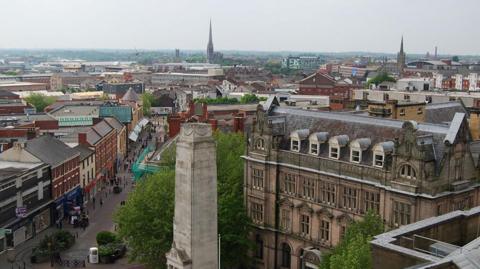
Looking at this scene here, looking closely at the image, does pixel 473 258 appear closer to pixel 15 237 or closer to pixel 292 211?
pixel 292 211

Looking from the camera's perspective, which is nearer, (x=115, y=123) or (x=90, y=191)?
(x=90, y=191)

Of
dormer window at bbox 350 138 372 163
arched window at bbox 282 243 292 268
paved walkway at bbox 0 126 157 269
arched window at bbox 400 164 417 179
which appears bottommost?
paved walkway at bbox 0 126 157 269

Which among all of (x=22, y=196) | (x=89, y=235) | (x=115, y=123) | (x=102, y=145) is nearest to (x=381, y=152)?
(x=89, y=235)

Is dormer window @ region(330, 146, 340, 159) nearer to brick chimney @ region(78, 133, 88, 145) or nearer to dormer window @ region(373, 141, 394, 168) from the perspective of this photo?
dormer window @ region(373, 141, 394, 168)

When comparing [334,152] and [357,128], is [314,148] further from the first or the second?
[357,128]

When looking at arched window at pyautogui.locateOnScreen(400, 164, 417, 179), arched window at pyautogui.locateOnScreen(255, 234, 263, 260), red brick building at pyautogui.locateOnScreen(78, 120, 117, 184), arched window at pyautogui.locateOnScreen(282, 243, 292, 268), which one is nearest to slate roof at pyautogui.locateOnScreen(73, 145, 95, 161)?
red brick building at pyautogui.locateOnScreen(78, 120, 117, 184)
